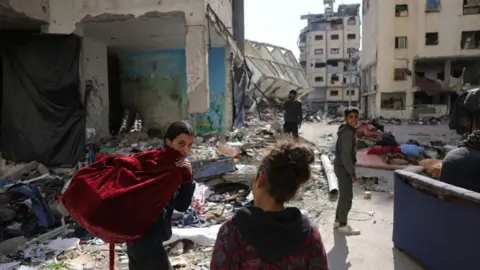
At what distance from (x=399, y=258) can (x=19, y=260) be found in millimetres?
3920

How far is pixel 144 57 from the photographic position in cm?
1257

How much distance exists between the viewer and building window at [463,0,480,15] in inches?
997

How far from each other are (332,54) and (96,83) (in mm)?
46763

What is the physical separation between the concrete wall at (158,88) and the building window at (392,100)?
69.4 ft

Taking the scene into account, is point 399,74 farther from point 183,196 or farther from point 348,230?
point 183,196

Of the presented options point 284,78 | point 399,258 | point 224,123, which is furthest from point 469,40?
point 399,258

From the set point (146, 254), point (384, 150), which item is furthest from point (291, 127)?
point (146, 254)

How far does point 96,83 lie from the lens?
9.65m

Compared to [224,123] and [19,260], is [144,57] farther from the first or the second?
[19,260]

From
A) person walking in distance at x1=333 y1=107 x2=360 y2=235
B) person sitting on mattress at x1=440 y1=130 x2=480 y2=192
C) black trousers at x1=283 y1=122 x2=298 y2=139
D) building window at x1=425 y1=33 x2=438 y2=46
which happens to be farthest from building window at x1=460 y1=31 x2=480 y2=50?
person sitting on mattress at x1=440 y1=130 x2=480 y2=192

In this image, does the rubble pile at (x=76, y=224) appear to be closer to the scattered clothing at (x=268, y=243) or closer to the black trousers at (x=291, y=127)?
the scattered clothing at (x=268, y=243)

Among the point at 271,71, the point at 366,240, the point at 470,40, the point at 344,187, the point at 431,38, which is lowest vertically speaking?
the point at 366,240

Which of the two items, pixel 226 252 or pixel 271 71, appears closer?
pixel 226 252

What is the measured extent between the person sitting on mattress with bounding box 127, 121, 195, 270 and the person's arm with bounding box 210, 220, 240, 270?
90 cm
